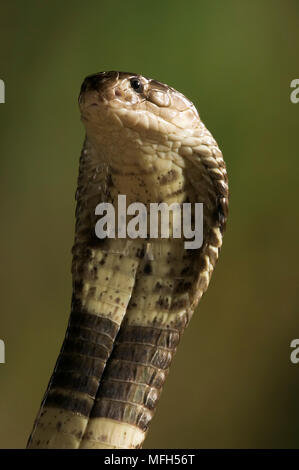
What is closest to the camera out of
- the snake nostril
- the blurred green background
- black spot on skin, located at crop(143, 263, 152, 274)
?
the snake nostril

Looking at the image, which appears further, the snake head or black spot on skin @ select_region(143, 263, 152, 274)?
black spot on skin @ select_region(143, 263, 152, 274)

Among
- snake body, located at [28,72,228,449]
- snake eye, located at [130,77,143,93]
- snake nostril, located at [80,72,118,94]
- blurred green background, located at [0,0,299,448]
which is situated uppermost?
blurred green background, located at [0,0,299,448]

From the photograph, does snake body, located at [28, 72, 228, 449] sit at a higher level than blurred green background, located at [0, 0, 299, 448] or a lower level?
lower

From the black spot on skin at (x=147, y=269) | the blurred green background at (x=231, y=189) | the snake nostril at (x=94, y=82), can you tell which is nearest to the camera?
the snake nostril at (x=94, y=82)

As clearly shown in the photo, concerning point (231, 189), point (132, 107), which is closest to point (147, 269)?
point (132, 107)

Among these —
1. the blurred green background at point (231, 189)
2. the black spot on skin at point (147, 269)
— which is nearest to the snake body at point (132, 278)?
the black spot on skin at point (147, 269)

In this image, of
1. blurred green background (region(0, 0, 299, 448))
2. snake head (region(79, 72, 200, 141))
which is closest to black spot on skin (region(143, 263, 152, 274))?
snake head (region(79, 72, 200, 141))

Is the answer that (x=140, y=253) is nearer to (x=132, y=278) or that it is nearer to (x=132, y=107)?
(x=132, y=278)

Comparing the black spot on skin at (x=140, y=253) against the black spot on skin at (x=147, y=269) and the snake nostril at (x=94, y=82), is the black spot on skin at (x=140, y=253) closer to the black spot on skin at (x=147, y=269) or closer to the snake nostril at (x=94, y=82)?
the black spot on skin at (x=147, y=269)

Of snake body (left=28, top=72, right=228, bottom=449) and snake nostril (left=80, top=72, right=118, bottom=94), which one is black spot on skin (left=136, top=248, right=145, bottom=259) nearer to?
snake body (left=28, top=72, right=228, bottom=449)
